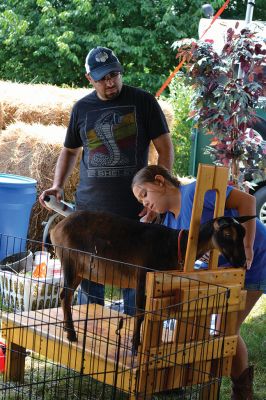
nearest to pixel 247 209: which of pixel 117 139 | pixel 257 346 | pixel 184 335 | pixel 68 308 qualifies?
pixel 184 335

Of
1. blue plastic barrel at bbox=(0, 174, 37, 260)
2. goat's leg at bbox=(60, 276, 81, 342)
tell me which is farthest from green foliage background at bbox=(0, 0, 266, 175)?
goat's leg at bbox=(60, 276, 81, 342)

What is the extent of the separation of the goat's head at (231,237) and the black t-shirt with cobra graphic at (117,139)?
1374 millimetres

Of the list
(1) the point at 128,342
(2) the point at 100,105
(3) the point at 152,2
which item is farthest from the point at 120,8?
(1) the point at 128,342

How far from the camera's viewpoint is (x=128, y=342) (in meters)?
3.97

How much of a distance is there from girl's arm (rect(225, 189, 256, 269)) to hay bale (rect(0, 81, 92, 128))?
5940mm

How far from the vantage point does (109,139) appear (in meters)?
4.82

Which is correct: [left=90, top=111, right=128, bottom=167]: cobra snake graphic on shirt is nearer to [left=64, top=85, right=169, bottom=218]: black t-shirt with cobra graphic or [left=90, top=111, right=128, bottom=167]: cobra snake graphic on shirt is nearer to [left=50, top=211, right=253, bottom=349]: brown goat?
[left=64, top=85, right=169, bottom=218]: black t-shirt with cobra graphic

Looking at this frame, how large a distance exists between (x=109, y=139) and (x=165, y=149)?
0.39 metres

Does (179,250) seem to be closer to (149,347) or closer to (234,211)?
(234,211)

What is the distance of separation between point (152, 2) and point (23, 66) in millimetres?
3956

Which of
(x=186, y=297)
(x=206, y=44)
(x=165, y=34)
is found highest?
(x=165, y=34)

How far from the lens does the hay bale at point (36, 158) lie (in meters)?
8.09

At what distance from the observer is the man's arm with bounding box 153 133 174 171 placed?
16.0ft

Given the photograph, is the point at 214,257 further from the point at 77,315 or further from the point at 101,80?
the point at 101,80
